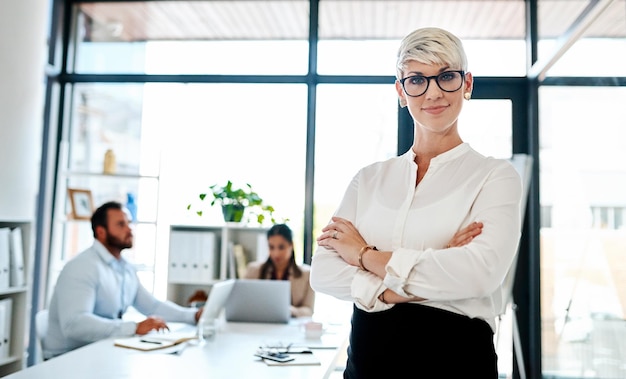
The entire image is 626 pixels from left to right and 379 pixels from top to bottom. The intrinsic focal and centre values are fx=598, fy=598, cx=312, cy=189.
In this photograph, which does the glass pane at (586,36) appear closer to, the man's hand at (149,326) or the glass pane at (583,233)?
the glass pane at (583,233)

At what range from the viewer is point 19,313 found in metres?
3.80

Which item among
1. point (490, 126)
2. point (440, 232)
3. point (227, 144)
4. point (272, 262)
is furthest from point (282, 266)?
point (440, 232)

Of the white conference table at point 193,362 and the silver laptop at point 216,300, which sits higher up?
the silver laptop at point 216,300

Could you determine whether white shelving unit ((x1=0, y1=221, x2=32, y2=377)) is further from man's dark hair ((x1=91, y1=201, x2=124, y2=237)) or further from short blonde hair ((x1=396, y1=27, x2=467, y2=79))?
short blonde hair ((x1=396, y1=27, x2=467, y2=79))

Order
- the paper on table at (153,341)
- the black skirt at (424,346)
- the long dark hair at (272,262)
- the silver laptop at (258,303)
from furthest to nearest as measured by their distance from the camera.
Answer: the long dark hair at (272,262), the silver laptop at (258,303), the paper on table at (153,341), the black skirt at (424,346)

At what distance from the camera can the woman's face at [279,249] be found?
4.32 metres

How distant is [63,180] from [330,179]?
2.35 metres

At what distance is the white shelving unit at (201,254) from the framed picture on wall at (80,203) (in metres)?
0.93

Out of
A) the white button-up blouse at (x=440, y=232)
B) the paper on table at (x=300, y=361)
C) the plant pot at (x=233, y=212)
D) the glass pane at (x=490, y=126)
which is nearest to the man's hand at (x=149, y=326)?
the paper on table at (x=300, y=361)

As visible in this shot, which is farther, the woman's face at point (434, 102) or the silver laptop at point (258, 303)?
the silver laptop at point (258, 303)

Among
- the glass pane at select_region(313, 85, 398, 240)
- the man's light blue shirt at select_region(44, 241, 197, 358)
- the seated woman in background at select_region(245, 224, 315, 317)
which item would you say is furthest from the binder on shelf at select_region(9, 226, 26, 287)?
the glass pane at select_region(313, 85, 398, 240)

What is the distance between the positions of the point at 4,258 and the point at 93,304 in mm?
899

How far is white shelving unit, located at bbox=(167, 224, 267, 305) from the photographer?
4.62 m

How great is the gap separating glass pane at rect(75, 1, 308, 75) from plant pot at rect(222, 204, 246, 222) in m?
1.30
